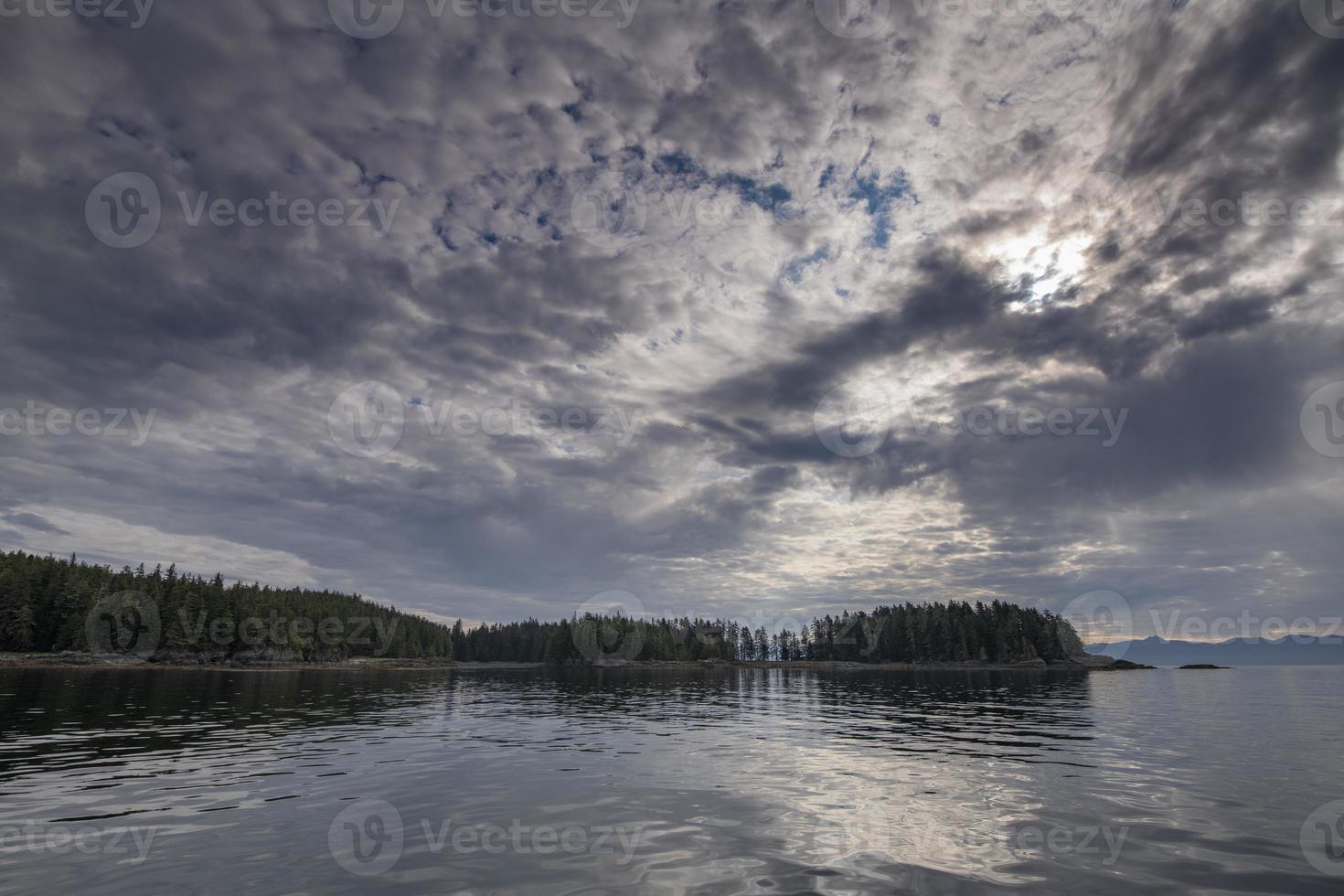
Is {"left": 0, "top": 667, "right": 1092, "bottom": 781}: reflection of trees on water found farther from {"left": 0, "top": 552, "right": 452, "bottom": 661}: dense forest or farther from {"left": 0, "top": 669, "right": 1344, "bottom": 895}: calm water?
{"left": 0, "top": 552, "right": 452, "bottom": 661}: dense forest

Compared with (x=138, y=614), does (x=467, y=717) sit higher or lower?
lower

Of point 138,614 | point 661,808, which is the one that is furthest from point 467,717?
point 138,614

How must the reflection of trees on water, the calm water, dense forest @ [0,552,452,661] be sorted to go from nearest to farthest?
the calm water < the reflection of trees on water < dense forest @ [0,552,452,661]

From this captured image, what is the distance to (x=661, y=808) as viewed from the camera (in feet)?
63.6

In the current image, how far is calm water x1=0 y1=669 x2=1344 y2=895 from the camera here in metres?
13.5

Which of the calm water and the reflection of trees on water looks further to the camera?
the reflection of trees on water

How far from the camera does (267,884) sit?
41.8 feet

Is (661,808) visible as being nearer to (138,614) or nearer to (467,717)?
(467,717)

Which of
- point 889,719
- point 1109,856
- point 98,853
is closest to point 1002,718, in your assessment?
point 889,719

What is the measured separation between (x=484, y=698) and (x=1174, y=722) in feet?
207

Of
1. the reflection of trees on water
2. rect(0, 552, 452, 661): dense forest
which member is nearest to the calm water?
the reflection of trees on water

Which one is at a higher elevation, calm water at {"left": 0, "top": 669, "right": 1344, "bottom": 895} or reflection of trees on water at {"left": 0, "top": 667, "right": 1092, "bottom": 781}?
calm water at {"left": 0, "top": 669, "right": 1344, "bottom": 895}

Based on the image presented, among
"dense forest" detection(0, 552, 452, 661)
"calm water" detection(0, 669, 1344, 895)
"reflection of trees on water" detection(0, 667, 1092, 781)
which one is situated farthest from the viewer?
"dense forest" detection(0, 552, 452, 661)

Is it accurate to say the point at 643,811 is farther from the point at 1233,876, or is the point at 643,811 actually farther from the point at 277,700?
the point at 277,700
